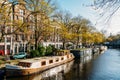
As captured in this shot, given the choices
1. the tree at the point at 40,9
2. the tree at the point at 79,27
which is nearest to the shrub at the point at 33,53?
the tree at the point at 40,9

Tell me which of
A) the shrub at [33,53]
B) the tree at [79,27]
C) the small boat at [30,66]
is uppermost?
the tree at [79,27]

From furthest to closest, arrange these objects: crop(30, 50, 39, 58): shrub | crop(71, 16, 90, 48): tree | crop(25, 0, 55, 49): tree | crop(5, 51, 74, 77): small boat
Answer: crop(71, 16, 90, 48): tree < crop(30, 50, 39, 58): shrub < crop(25, 0, 55, 49): tree < crop(5, 51, 74, 77): small boat

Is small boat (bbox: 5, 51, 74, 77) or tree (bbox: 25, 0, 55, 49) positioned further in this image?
tree (bbox: 25, 0, 55, 49)

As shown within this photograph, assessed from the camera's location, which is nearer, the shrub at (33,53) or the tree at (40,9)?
the tree at (40,9)

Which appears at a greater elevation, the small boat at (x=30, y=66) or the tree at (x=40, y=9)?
the tree at (x=40, y=9)

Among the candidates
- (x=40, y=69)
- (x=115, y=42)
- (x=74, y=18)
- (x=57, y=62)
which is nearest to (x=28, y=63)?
(x=40, y=69)

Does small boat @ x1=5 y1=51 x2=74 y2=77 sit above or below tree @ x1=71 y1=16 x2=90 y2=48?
below

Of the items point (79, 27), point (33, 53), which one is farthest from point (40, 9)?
point (79, 27)

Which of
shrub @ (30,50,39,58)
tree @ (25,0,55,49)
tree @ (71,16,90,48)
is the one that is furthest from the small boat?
tree @ (71,16,90,48)

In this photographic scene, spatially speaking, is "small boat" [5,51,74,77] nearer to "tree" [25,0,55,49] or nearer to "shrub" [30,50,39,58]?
"shrub" [30,50,39,58]

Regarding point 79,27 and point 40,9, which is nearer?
point 40,9

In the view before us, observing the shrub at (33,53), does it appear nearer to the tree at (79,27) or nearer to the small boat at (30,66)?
the small boat at (30,66)

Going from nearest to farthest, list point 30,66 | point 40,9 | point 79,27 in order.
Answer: point 30,66 < point 40,9 < point 79,27

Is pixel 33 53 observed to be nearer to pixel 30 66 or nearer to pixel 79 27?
pixel 30 66
